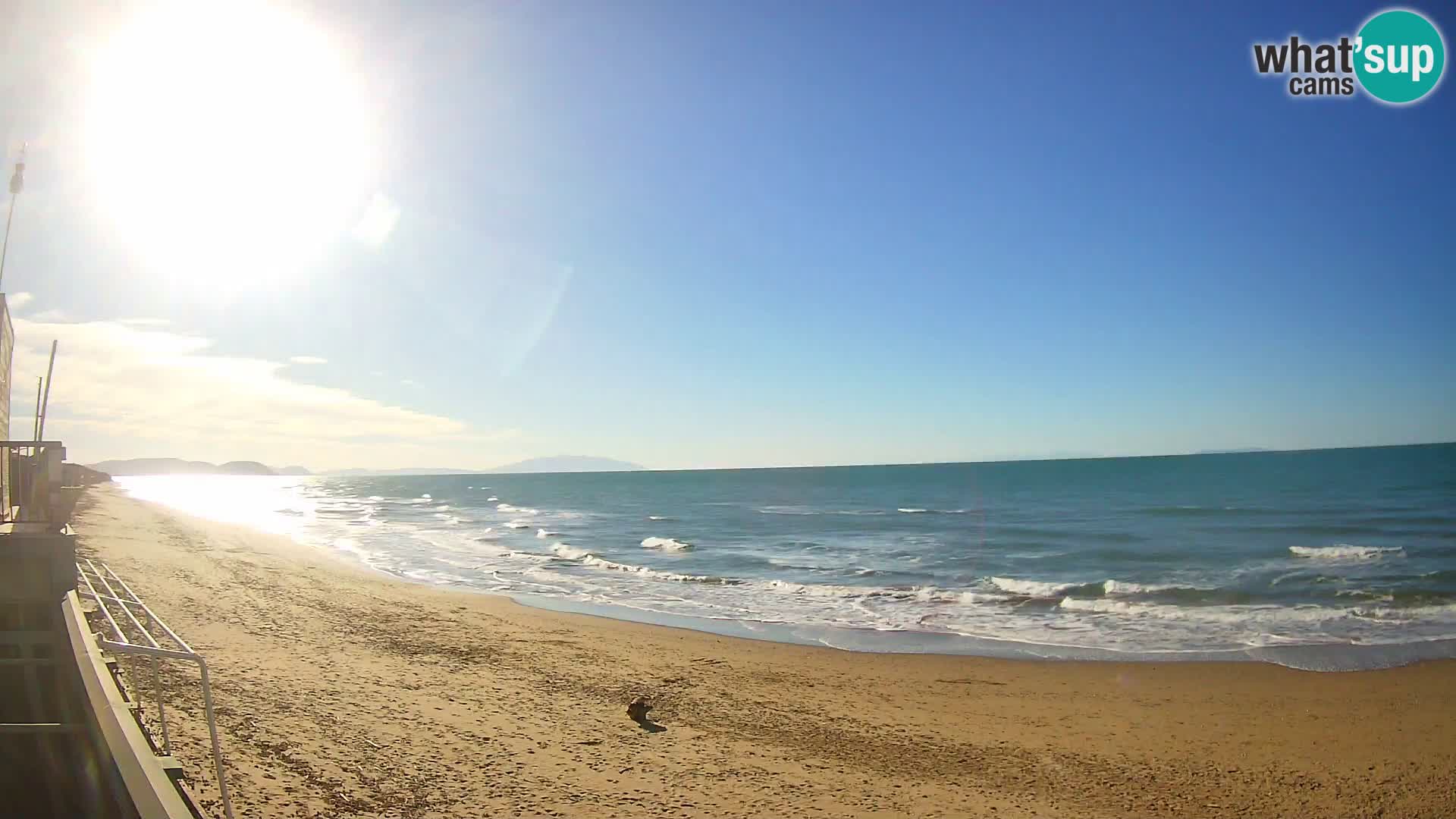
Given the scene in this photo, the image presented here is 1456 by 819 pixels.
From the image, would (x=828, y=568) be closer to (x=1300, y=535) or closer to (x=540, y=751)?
(x=540, y=751)

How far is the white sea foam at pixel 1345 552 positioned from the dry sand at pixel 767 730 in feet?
51.0

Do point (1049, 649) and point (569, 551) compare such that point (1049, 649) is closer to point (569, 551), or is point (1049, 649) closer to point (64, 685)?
point (64, 685)

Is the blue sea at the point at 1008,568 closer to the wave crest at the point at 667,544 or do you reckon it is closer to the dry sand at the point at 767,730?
the wave crest at the point at 667,544

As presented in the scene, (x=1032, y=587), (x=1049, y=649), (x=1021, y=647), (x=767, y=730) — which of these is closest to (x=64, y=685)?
(x=767, y=730)

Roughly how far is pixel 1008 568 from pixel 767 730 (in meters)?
18.3

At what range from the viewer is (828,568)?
87.9 ft

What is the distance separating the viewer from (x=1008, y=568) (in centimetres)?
2584

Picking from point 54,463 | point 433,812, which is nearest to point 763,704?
point 433,812

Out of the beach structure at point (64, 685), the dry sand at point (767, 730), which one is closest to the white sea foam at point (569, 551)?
the dry sand at point (767, 730)

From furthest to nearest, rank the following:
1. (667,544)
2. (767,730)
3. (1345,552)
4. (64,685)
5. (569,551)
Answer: (667,544), (569,551), (1345,552), (767,730), (64,685)

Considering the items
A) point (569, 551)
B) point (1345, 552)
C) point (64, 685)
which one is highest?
point (64, 685)

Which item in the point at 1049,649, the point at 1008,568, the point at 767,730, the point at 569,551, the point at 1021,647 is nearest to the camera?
the point at 767,730

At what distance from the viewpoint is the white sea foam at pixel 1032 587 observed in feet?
68.8

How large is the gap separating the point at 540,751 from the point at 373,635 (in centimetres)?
754
